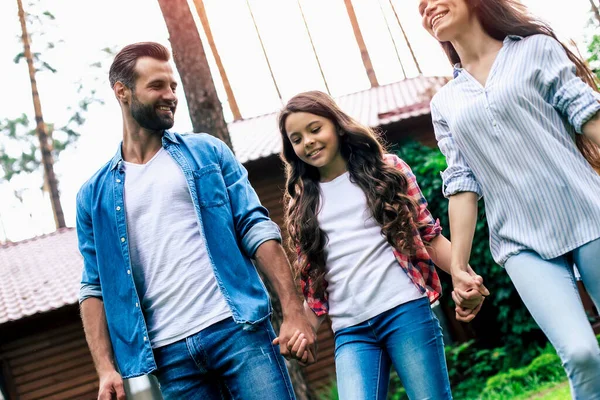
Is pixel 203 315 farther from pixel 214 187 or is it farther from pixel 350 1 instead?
pixel 350 1

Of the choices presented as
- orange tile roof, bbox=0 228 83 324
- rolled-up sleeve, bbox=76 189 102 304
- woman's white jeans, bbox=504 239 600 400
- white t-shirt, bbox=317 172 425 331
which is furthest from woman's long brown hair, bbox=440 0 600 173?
orange tile roof, bbox=0 228 83 324

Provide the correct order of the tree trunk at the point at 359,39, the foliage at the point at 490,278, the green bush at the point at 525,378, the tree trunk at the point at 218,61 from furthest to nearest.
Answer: the tree trunk at the point at 359,39
the tree trunk at the point at 218,61
the foliage at the point at 490,278
the green bush at the point at 525,378

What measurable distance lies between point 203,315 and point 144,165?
0.78m

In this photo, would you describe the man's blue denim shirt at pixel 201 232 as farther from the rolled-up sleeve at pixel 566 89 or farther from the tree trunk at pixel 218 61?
the tree trunk at pixel 218 61

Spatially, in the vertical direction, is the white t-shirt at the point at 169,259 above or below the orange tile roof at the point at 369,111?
below

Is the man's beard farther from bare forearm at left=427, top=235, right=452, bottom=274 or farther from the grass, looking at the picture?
the grass

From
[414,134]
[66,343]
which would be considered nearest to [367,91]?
[414,134]

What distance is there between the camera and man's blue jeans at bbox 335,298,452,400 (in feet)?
10.1

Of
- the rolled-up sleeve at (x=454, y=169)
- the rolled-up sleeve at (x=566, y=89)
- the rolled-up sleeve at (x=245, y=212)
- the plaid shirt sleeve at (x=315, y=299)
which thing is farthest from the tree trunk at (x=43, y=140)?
the rolled-up sleeve at (x=566, y=89)

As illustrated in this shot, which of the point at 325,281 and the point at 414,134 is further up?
the point at 414,134

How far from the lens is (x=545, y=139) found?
284cm

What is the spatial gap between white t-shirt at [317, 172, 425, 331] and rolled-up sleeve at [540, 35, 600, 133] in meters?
0.95

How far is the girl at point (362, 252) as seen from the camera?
10.3ft

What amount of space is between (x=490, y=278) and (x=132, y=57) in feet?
28.6
